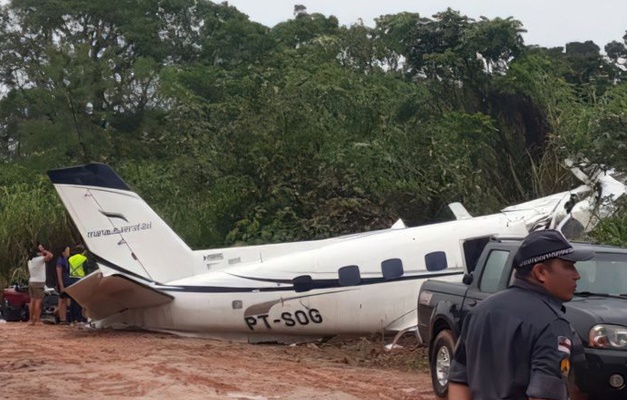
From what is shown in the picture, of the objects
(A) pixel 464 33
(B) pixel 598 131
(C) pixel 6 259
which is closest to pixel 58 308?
(C) pixel 6 259

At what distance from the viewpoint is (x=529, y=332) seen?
13.8 feet

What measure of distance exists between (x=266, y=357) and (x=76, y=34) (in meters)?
45.7

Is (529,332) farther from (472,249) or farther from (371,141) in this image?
(371,141)

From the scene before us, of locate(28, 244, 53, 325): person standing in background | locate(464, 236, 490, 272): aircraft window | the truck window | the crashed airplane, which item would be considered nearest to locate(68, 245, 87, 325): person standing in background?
locate(28, 244, 53, 325): person standing in background

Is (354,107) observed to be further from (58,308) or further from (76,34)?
(76,34)

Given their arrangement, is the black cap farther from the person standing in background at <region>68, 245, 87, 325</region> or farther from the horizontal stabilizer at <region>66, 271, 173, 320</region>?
the person standing in background at <region>68, 245, 87, 325</region>

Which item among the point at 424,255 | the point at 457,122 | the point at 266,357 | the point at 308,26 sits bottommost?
the point at 266,357

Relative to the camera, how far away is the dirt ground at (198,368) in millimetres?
12017

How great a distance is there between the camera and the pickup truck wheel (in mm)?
11414

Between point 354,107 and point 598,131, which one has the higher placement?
point 354,107

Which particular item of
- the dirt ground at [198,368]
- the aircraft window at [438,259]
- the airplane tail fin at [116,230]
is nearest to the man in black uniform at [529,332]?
the dirt ground at [198,368]

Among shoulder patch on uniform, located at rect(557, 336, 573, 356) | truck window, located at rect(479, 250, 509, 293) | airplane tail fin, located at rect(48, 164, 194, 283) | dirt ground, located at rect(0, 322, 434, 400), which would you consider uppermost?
airplane tail fin, located at rect(48, 164, 194, 283)

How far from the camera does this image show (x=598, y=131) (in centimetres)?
1803

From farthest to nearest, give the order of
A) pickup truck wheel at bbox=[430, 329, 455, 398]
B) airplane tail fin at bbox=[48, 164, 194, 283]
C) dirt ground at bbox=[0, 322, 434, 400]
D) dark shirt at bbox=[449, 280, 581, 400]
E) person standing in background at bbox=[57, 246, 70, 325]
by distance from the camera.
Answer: person standing in background at bbox=[57, 246, 70, 325]
airplane tail fin at bbox=[48, 164, 194, 283]
dirt ground at bbox=[0, 322, 434, 400]
pickup truck wheel at bbox=[430, 329, 455, 398]
dark shirt at bbox=[449, 280, 581, 400]
